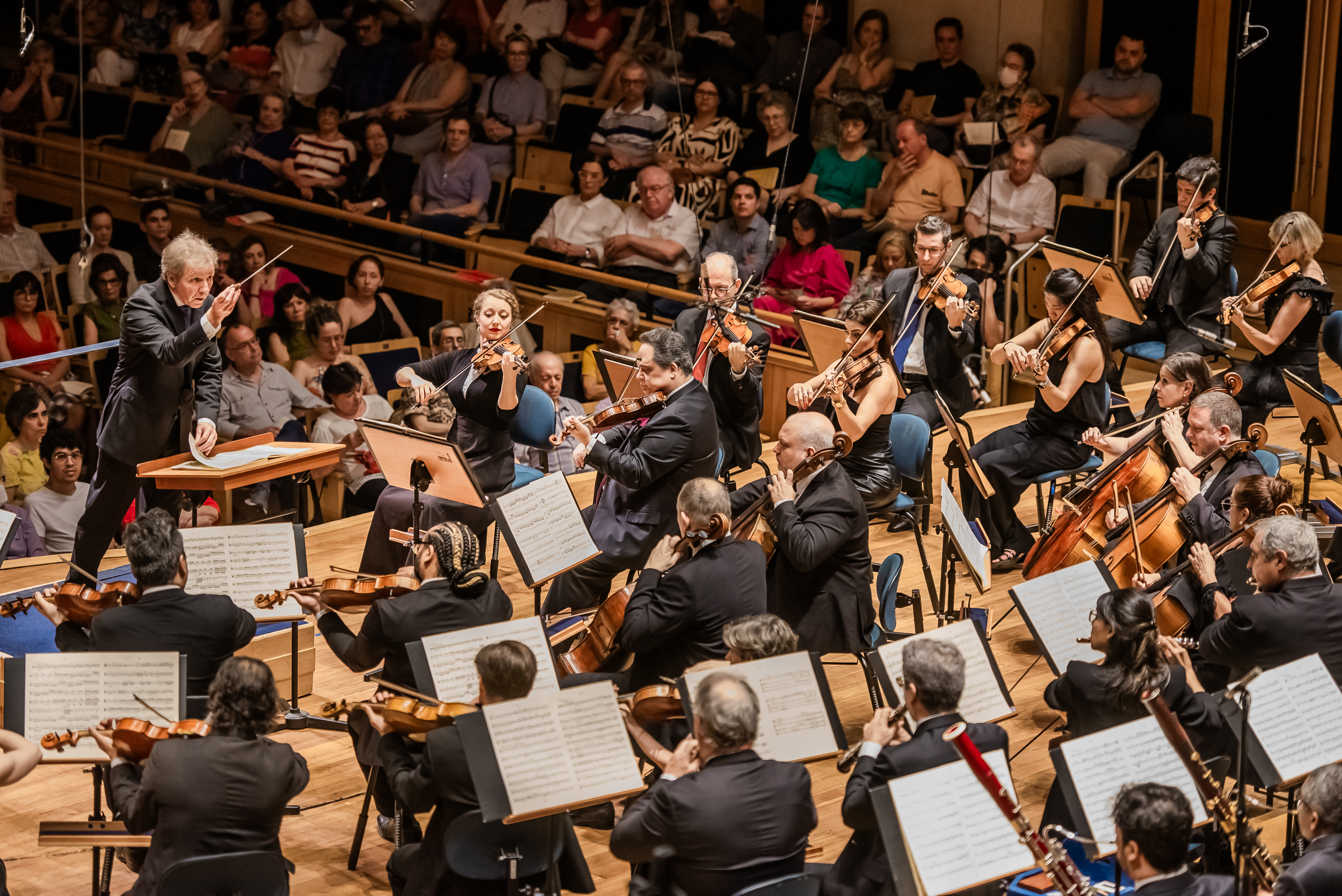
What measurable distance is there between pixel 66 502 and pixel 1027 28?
5.97 m

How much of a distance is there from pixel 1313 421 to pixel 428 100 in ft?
19.6

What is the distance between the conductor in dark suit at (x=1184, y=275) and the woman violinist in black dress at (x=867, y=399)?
161 centimetres

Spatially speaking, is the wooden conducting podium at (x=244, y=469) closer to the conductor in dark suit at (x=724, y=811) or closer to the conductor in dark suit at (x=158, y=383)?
the conductor in dark suit at (x=158, y=383)

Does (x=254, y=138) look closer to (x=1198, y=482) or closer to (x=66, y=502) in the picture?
(x=66, y=502)

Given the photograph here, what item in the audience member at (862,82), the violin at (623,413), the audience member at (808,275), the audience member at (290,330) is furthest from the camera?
the audience member at (862,82)

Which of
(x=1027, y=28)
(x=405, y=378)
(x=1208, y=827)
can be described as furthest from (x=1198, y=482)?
(x=1027, y=28)

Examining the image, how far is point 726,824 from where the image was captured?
329cm

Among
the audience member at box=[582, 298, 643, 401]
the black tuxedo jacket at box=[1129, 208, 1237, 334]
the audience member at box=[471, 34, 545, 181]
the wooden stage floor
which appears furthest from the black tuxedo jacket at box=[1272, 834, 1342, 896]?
the audience member at box=[471, 34, 545, 181]

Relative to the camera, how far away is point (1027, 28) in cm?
918

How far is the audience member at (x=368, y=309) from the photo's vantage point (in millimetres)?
7977

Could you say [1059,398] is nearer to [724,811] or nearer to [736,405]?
[736,405]

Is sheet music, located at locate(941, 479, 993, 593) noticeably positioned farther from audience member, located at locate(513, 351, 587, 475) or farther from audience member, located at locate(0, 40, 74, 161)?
audience member, located at locate(0, 40, 74, 161)

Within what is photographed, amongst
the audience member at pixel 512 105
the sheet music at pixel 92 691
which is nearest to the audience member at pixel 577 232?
the audience member at pixel 512 105

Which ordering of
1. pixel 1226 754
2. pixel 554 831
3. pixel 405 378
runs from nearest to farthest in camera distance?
pixel 554 831
pixel 1226 754
pixel 405 378
